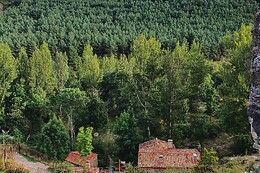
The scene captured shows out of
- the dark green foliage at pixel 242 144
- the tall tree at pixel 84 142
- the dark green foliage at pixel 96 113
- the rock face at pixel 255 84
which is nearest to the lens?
the rock face at pixel 255 84

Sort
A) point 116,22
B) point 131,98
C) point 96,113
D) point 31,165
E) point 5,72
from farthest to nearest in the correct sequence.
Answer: point 116,22 → point 5,72 → point 96,113 → point 131,98 → point 31,165

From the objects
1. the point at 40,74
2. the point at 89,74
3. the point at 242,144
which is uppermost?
the point at 89,74

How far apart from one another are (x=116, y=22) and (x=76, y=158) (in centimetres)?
5695

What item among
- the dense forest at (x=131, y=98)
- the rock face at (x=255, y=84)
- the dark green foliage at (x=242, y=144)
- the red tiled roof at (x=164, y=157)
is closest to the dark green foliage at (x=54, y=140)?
the dense forest at (x=131, y=98)

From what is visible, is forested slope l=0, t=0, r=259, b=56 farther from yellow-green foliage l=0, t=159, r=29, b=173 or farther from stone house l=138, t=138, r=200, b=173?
yellow-green foliage l=0, t=159, r=29, b=173

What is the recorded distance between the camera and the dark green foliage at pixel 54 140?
1619 inches

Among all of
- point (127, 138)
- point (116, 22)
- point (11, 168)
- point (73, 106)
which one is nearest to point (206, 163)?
point (127, 138)

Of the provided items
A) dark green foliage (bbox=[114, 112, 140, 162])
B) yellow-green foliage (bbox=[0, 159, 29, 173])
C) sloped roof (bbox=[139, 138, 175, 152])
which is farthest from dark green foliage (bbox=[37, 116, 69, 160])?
sloped roof (bbox=[139, 138, 175, 152])

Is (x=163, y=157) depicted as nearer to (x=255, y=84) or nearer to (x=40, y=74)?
(x=40, y=74)

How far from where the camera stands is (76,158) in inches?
1561

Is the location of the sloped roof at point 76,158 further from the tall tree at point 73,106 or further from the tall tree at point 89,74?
the tall tree at point 89,74

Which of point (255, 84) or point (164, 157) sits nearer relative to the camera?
point (255, 84)

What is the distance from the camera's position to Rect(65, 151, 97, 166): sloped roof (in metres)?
38.7

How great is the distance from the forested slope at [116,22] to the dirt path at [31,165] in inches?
1318
